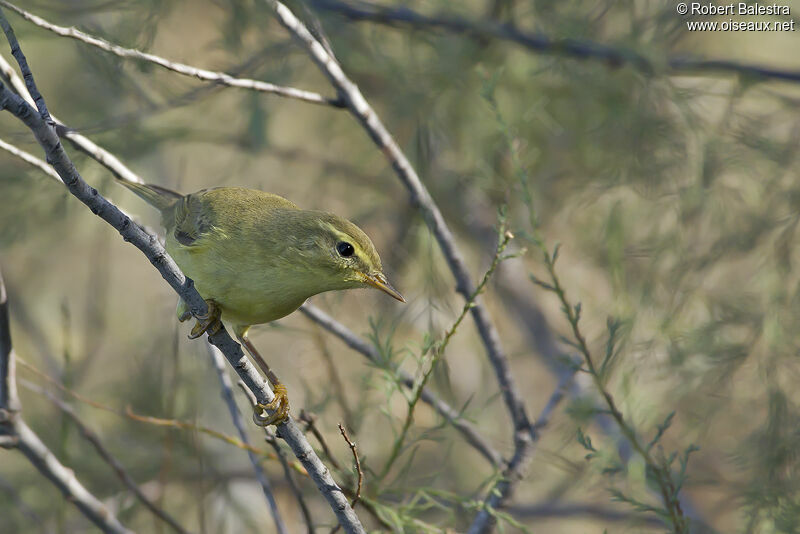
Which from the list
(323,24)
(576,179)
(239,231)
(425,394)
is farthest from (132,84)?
(576,179)

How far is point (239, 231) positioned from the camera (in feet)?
9.47

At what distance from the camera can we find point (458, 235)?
5.46 meters

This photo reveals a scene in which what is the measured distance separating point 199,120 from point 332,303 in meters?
1.76

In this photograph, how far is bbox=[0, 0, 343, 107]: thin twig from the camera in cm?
218

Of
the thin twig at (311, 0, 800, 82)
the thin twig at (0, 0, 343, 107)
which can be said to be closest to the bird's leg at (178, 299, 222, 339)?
the thin twig at (0, 0, 343, 107)

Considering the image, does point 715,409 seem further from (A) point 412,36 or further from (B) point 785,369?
(A) point 412,36

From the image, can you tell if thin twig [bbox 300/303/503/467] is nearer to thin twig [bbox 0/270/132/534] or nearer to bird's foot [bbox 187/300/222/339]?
bird's foot [bbox 187/300/222/339]

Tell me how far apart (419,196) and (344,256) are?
529 mm

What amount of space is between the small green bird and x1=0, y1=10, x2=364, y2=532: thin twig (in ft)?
1.22

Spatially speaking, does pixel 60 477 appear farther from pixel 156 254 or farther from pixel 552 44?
pixel 552 44

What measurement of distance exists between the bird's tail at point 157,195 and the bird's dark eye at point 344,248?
860 mm

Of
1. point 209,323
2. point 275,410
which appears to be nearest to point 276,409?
point 275,410

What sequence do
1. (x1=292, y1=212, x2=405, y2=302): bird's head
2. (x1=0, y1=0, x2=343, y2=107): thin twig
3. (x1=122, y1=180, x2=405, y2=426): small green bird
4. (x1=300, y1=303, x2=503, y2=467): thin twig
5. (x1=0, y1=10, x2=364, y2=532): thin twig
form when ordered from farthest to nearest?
(x1=300, y1=303, x2=503, y2=467): thin twig → (x1=292, y1=212, x2=405, y2=302): bird's head → (x1=122, y1=180, x2=405, y2=426): small green bird → (x1=0, y1=0, x2=343, y2=107): thin twig → (x1=0, y1=10, x2=364, y2=532): thin twig

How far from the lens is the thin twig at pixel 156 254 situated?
1611 mm
